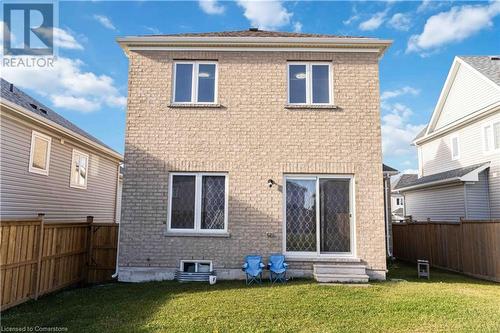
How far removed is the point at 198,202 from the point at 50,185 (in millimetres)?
6209

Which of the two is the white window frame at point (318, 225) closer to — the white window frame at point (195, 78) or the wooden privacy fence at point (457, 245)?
the white window frame at point (195, 78)

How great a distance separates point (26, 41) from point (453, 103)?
1853 centimetres

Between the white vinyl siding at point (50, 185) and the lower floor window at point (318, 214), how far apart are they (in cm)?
800

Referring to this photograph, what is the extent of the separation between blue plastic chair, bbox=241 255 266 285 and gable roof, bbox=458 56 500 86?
42.1 feet

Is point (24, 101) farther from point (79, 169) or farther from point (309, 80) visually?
point (309, 80)

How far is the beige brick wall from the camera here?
337 inches

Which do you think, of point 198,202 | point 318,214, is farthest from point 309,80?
point 198,202

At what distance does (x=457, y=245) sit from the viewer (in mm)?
10961

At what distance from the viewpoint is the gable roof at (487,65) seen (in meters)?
14.3

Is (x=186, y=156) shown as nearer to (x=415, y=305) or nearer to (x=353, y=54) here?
(x=353, y=54)

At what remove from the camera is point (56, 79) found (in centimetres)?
1397

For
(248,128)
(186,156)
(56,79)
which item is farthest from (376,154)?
(56,79)

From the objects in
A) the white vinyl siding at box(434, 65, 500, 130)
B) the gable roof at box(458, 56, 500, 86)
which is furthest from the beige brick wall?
the gable roof at box(458, 56, 500, 86)

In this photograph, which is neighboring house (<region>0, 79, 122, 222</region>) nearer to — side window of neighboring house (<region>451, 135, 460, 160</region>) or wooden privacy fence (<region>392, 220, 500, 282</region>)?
wooden privacy fence (<region>392, 220, 500, 282</region>)
